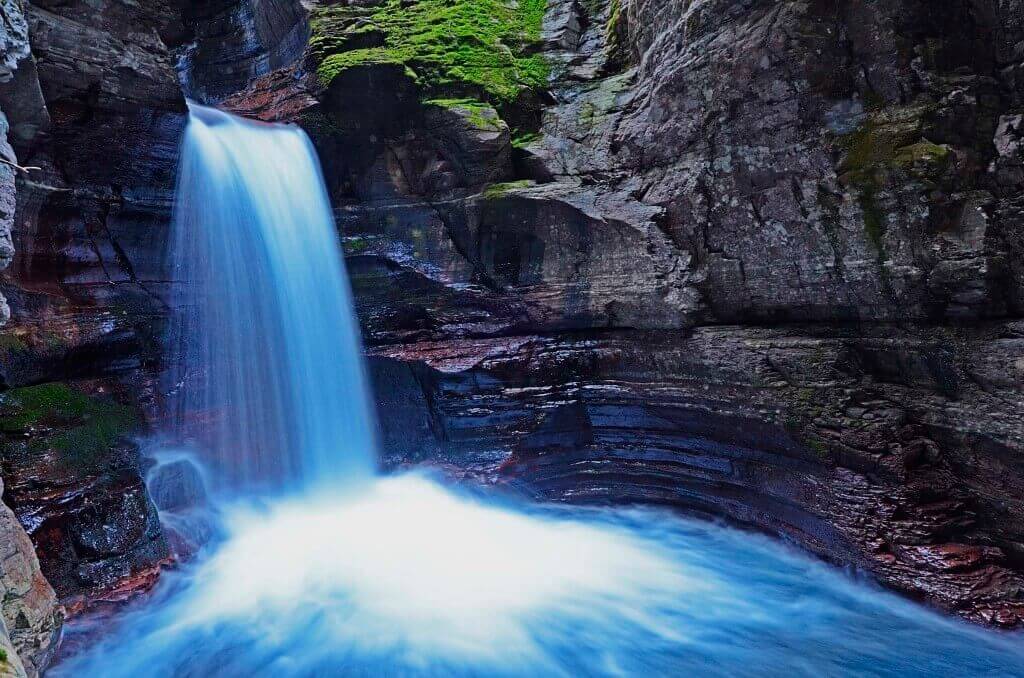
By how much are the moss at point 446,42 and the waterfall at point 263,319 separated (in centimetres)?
198

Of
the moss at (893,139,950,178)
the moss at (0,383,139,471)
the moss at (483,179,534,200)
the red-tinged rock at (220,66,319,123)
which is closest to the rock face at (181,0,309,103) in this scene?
the red-tinged rock at (220,66,319,123)

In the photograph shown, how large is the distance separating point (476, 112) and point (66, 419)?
688cm

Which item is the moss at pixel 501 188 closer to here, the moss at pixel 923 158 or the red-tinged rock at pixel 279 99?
the red-tinged rock at pixel 279 99

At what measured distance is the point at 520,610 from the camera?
5660 millimetres

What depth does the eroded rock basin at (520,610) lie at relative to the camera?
4.89 metres

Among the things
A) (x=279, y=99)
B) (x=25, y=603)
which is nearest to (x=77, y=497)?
(x=25, y=603)

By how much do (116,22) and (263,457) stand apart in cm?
615

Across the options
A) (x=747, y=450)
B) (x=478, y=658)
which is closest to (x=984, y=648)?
(x=747, y=450)

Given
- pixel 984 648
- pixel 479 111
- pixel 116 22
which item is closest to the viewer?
pixel 984 648

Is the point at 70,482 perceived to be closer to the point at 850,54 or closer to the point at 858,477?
the point at 858,477

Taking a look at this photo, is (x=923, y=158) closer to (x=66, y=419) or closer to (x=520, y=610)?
(x=520, y=610)

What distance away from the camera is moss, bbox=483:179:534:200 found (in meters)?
8.62

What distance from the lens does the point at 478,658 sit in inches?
196

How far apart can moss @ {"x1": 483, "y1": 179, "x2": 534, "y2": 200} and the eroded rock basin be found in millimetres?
4830
